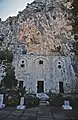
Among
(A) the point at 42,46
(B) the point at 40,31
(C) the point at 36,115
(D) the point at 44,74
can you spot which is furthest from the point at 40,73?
(C) the point at 36,115

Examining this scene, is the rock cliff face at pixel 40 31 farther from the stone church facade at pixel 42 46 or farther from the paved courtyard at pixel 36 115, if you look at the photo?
the paved courtyard at pixel 36 115

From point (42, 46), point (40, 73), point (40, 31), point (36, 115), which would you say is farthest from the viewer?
point (40, 31)

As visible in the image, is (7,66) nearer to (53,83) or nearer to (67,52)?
(53,83)

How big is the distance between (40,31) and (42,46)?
383cm

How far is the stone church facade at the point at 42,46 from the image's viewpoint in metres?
→ 29.1

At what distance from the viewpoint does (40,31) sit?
35719mm

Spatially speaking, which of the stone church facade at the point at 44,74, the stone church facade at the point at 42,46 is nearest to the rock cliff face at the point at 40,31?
the stone church facade at the point at 42,46

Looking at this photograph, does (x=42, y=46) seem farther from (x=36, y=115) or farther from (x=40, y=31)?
(x=36, y=115)

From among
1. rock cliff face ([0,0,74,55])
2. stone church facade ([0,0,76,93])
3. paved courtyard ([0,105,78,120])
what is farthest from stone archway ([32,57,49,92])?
paved courtyard ([0,105,78,120])

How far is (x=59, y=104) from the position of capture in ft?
47.3

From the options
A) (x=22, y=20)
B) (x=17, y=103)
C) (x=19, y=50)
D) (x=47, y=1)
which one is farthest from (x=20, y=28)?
(x=17, y=103)

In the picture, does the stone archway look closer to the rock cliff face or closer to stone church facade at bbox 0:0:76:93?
stone church facade at bbox 0:0:76:93

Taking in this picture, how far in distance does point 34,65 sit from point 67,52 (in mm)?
7317

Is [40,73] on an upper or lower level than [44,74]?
upper
